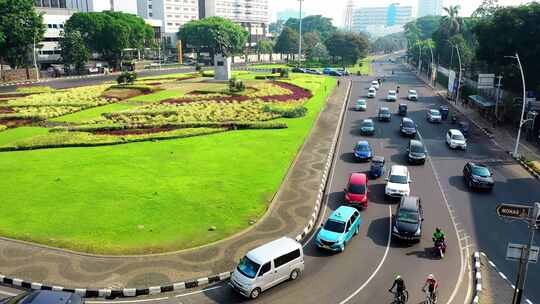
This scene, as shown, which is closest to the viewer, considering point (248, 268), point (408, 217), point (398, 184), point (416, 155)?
point (248, 268)

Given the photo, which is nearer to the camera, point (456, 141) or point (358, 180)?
point (358, 180)

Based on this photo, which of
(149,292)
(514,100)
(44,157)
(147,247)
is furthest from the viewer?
(514,100)

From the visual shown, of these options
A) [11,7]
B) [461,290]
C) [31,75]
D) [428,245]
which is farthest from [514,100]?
[31,75]

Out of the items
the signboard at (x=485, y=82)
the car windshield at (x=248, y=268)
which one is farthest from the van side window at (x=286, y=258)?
the signboard at (x=485, y=82)

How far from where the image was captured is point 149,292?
20.6 m

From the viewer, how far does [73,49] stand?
359ft

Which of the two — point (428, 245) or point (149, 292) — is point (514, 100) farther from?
point (149, 292)

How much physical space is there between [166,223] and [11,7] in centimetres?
8201

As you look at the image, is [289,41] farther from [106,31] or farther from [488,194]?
[488,194]

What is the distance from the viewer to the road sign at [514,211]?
51.9 ft

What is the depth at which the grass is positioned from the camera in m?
55.0

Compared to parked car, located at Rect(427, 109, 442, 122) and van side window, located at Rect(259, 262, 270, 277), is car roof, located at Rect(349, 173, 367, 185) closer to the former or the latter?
van side window, located at Rect(259, 262, 270, 277)

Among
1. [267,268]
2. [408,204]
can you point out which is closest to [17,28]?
[408,204]

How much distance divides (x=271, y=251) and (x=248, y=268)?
1.54m
